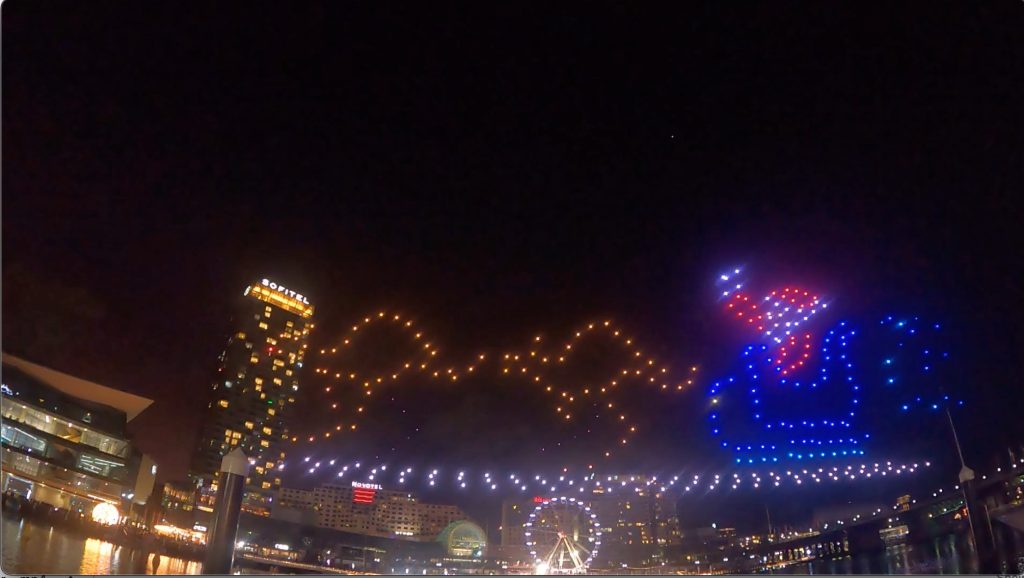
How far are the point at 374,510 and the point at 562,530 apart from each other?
99.3 feet

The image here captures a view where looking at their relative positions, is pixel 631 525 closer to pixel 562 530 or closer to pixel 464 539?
pixel 562 530

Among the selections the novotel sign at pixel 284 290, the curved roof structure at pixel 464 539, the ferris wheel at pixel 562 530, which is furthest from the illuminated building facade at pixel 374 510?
the novotel sign at pixel 284 290

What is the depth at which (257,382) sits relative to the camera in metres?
62.7

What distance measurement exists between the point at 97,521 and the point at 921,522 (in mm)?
37023

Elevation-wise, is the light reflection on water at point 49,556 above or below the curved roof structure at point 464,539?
above

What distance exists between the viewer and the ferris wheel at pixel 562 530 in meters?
41.4

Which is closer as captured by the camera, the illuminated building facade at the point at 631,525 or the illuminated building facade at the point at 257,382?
the illuminated building facade at the point at 631,525

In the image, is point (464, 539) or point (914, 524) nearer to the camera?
point (914, 524)

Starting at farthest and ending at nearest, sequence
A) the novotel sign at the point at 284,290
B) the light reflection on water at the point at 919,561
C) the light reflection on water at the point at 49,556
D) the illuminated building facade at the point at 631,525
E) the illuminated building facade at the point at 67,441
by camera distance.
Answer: the novotel sign at the point at 284,290 → the illuminated building facade at the point at 631,525 → the illuminated building facade at the point at 67,441 → the light reflection on water at the point at 919,561 → the light reflection on water at the point at 49,556

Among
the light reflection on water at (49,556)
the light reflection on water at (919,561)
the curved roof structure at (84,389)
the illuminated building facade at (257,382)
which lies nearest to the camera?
the light reflection on water at (49,556)

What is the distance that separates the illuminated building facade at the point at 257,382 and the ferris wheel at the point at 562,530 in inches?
1117

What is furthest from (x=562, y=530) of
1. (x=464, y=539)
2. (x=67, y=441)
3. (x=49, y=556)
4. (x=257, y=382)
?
(x=257, y=382)

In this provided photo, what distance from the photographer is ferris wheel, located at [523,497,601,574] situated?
41406mm

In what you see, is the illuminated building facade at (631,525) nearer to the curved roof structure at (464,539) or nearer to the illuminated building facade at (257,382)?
the curved roof structure at (464,539)
